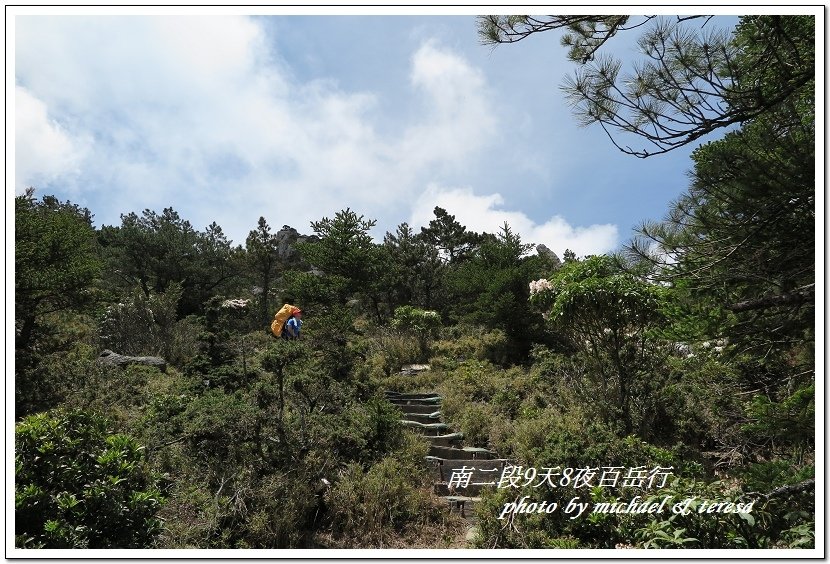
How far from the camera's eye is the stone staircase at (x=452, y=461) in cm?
540

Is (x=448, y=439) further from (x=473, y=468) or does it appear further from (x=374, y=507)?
(x=374, y=507)

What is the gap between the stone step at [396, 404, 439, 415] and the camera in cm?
860

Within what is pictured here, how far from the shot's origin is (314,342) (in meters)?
8.95

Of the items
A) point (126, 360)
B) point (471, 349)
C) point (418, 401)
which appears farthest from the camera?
point (471, 349)

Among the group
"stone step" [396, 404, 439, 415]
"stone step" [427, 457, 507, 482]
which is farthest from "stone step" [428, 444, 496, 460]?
"stone step" [396, 404, 439, 415]

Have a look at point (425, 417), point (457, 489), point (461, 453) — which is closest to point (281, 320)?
point (425, 417)

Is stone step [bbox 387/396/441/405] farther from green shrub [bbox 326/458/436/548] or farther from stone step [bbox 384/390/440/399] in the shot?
green shrub [bbox 326/458/436/548]

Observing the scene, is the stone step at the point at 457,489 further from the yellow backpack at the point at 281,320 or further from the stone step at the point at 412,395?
the yellow backpack at the point at 281,320

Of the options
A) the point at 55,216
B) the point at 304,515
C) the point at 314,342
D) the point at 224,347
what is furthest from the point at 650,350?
the point at 55,216

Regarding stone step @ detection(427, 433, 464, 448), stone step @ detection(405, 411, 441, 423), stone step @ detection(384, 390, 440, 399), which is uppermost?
stone step @ detection(384, 390, 440, 399)

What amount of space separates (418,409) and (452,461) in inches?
95.4

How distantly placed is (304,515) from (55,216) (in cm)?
1104

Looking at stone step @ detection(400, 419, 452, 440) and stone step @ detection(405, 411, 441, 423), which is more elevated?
stone step @ detection(405, 411, 441, 423)

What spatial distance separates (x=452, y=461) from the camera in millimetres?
6332
